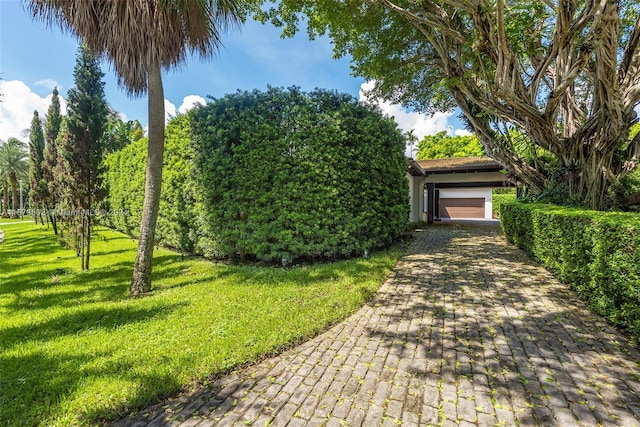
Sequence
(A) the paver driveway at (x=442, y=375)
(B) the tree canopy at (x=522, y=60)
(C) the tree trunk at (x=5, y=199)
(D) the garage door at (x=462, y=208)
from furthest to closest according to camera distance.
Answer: (C) the tree trunk at (x=5, y=199), (D) the garage door at (x=462, y=208), (B) the tree canopy at (x=522, y=60), (A) the paver driveway at (x=442, y=375)

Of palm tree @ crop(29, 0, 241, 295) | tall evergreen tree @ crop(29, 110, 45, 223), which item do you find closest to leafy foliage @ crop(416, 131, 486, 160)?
palm tree @ crop(29, 0, 241, 295)

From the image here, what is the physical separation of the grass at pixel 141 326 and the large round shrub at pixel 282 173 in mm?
740

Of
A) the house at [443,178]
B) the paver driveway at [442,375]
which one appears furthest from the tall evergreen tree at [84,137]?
the house at [443,178]

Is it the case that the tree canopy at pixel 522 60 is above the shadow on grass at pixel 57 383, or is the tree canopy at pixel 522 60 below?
above

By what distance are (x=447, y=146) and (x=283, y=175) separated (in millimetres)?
35977

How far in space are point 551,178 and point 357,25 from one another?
7477 millimetres

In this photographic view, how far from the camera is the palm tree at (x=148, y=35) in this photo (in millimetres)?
4840

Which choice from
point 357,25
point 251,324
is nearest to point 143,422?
point 251,324

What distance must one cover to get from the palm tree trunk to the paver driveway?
3651 mm

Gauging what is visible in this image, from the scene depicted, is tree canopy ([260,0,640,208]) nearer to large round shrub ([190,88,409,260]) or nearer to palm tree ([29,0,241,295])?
large round shrub ([190,88,409,260])

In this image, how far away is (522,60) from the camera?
8102 millimetres

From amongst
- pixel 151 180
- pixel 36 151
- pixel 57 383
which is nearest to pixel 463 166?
pixel 151 180

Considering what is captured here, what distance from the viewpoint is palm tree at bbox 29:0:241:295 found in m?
4.84

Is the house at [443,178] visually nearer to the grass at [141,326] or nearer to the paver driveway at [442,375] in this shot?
the grass at [141,326]
